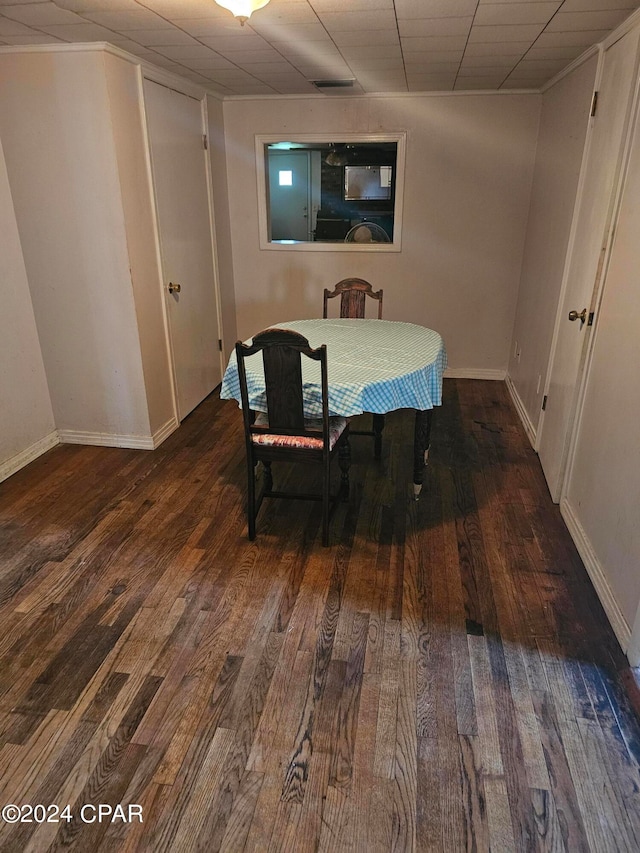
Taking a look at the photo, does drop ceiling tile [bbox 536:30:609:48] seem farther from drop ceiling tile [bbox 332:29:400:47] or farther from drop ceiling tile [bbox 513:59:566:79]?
drop ceiling tile [bbox 332:29:400:47]

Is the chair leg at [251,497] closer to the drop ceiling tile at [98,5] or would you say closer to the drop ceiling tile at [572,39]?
the drop ceiling tile at [98,5]

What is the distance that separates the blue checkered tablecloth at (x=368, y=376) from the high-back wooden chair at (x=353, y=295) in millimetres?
630

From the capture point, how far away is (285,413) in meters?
2.24

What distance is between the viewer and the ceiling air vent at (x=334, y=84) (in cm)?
346

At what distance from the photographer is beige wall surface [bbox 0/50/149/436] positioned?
8.71 ft

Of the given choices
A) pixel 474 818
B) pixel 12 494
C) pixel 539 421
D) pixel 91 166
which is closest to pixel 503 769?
pixel 474 818

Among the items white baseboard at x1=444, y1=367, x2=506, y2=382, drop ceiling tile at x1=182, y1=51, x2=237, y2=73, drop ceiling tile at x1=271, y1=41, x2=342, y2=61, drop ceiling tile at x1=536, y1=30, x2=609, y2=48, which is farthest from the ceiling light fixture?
white baseboard at x1=444, y1=367, x2=506, y2=382

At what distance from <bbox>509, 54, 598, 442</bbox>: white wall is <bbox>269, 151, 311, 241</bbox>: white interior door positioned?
3208 millimetres

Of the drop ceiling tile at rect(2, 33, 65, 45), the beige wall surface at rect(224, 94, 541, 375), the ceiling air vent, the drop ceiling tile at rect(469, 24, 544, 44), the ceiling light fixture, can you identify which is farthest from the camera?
the beige wall surface at rect(224, 94, 541, 375)

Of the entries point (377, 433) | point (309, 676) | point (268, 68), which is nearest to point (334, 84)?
point (268, 68)

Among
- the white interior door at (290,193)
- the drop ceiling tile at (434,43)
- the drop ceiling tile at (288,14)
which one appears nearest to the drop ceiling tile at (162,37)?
the drop ceiling tile at (288,14)

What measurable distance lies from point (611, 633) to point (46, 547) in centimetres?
237

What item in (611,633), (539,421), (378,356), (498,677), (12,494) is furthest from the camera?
(539,421)

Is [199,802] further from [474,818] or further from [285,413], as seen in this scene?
[285,413]
